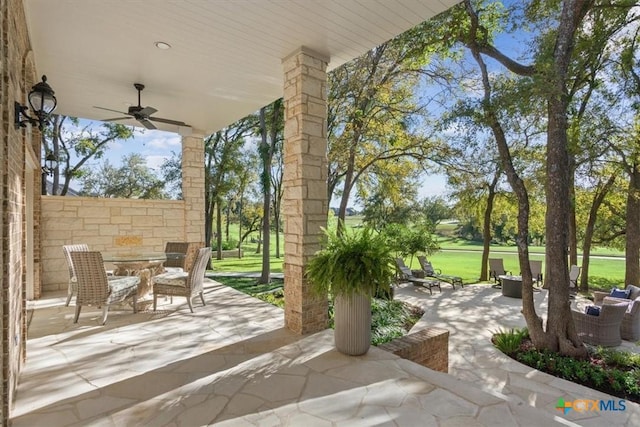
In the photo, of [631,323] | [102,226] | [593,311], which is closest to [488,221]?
[631,323]

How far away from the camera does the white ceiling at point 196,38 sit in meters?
3.04

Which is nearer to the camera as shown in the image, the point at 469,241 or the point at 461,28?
the point at 461,28

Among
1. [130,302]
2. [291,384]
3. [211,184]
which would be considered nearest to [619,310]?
[291,384]

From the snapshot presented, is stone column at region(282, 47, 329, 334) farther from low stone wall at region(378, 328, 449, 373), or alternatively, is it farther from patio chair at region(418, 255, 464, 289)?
patio chair at region(418, 255, 464, 289)

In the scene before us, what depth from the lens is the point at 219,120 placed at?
6.81 metres

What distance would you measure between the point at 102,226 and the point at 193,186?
196 cm

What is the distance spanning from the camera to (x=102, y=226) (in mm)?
6664

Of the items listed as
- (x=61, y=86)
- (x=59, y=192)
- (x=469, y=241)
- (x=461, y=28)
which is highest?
(x=461, y=28)

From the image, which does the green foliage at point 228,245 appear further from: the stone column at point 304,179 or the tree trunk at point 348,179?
the stone column at point 304,179

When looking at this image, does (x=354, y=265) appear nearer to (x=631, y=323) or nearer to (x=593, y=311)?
(x=593, y=311)

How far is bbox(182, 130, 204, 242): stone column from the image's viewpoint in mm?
7449

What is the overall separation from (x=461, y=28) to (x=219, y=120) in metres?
4.94

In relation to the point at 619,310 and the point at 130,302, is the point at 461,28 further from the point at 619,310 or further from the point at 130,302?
the point at 130,302

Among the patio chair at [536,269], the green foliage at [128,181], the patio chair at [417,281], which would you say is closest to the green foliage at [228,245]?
the green foliage at [128,181]
